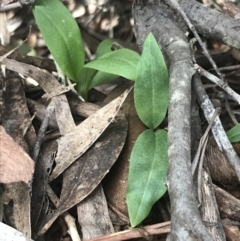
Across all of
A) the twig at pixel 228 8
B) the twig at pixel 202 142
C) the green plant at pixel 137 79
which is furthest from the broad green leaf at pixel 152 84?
the twig at pixel 228 8

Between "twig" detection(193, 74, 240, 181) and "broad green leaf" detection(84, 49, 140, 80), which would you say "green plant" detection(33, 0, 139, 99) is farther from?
"twig" detection(193, 74, 240, 181)

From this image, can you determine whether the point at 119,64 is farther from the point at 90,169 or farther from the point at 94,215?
the point at 94,215

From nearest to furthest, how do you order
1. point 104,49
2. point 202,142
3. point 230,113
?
point 202,142 → point 230,113 → point 104,49

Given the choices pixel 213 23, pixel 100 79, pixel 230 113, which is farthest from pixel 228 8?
pixel 100 79

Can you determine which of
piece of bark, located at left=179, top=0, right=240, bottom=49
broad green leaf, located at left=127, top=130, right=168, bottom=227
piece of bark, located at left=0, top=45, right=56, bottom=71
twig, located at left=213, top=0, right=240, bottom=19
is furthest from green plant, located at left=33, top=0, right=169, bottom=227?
twig, located at left=213, top=0, right=240, bottom=19

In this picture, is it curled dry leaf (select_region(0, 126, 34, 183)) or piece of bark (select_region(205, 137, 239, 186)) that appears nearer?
curled dry leaf (select_region(0, 126, 34, 183))
